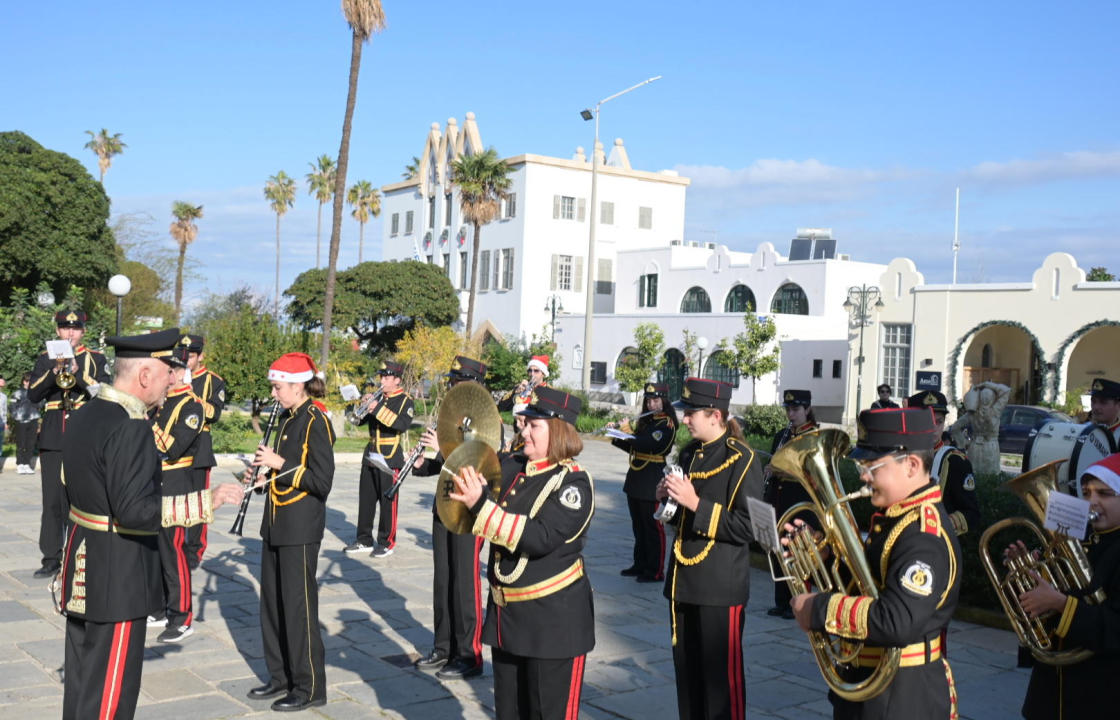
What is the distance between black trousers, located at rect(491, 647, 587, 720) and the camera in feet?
14.3

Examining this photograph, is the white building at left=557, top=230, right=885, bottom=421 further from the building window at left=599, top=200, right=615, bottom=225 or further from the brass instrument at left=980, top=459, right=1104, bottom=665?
the brass instrument at left=980, top=459, right=1104, bottom=665

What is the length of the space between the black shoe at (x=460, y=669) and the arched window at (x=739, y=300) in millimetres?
38252

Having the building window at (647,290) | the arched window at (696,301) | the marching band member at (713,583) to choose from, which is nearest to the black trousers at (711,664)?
the marching band member at (713,583)

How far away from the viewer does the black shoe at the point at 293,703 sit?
5852 millimetres

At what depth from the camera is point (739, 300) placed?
44.7 m

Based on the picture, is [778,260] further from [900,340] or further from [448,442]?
[448,442]

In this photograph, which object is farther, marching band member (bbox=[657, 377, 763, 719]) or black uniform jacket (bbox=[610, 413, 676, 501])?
black uniform jacket (bbox=[610, 413, 676, 501])

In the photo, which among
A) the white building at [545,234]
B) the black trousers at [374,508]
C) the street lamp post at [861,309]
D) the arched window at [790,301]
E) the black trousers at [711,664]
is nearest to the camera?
the black trousers at [711,664]

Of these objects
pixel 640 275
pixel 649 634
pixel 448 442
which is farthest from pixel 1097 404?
pixel 640 275

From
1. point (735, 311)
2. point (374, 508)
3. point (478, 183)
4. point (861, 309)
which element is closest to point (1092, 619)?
point (374, 508)

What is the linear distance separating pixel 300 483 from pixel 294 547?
0.39 metres

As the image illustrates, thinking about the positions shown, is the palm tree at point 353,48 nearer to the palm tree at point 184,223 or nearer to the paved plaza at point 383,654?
the paved plaza at point 383,654

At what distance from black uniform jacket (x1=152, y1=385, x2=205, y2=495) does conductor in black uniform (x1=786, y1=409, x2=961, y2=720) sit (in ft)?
17.3

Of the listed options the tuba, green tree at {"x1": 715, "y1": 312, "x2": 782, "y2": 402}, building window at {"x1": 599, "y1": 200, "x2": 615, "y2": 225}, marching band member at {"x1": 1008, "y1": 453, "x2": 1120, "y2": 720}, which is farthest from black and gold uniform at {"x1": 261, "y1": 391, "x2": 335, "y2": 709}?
building window at {"x1": 599, "y1": 200, "x2": 615, "y2": 225}
